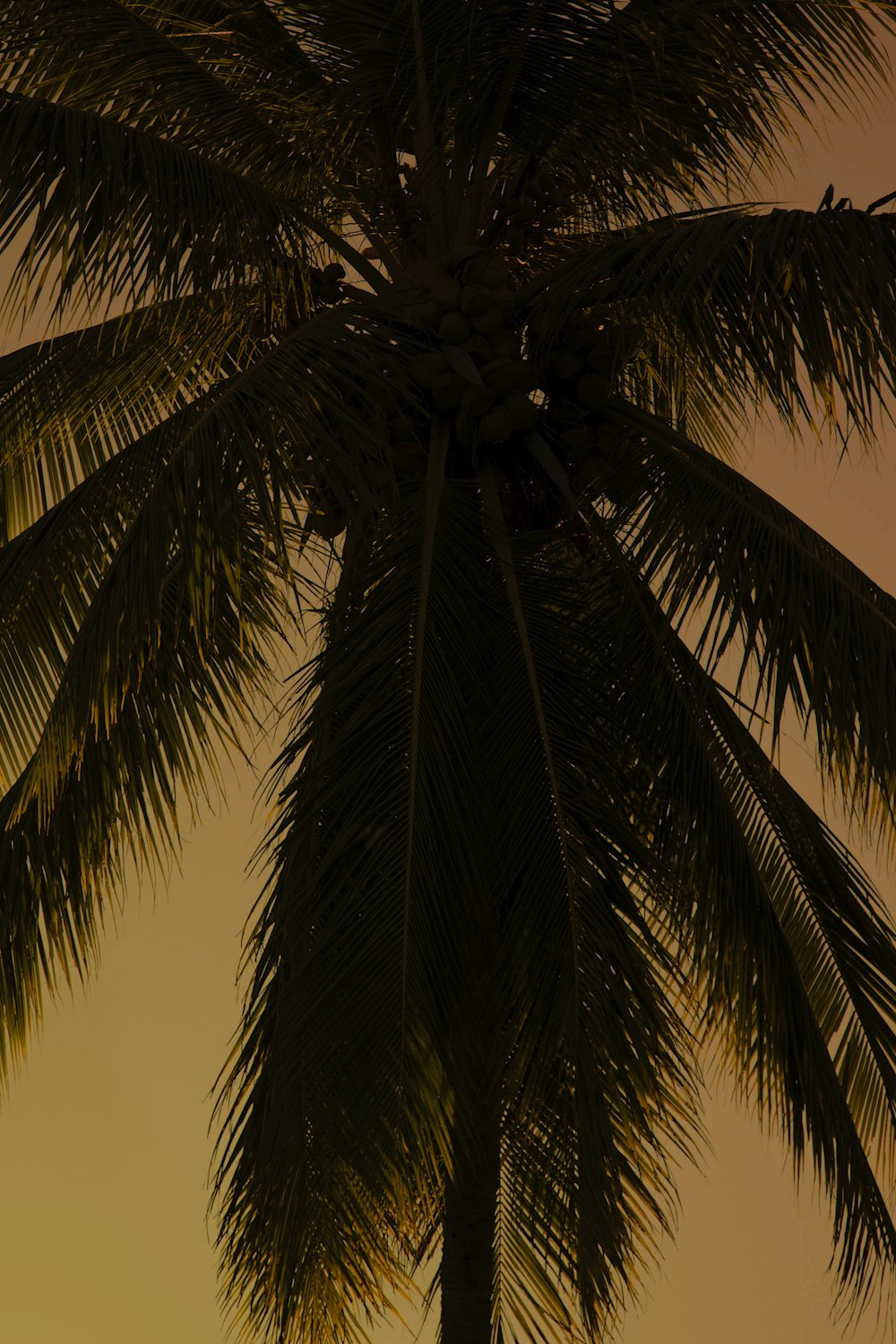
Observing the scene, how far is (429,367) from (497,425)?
0.24m

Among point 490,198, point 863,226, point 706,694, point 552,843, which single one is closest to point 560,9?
point 490,198

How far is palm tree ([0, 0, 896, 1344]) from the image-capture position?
3.67 metres

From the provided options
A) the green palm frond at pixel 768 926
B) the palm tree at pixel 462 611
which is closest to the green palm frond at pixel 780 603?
the palm tree at pixel 462 611

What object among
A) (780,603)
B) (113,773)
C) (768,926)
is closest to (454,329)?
(780,603)

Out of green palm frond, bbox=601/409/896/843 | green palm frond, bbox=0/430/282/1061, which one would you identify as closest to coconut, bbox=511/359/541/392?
green palm frond, bbox=601/409/896/843

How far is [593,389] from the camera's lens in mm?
Result: 4336

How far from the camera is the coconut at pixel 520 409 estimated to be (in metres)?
4.26

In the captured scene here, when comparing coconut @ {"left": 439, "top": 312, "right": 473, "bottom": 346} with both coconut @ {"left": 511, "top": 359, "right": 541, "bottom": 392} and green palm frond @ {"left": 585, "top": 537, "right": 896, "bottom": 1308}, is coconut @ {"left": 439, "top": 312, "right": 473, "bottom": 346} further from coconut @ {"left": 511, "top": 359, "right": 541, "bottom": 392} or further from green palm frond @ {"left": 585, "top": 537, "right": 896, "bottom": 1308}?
green palm frond @ {"left": 585, "top": 537, "right": 896, "bottom": 1308}

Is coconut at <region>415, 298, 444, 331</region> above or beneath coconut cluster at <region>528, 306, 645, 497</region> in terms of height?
above

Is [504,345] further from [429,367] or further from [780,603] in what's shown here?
[780,603]

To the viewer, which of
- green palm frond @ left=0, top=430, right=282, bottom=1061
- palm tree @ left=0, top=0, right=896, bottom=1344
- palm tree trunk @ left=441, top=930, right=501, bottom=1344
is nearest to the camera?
palm tree @ left=0, top=0, right=896, bottom=1344

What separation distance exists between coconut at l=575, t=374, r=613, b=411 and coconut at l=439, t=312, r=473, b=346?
1.11 feet

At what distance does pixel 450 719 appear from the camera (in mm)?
3951

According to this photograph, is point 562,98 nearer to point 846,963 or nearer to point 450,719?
point 450,719
